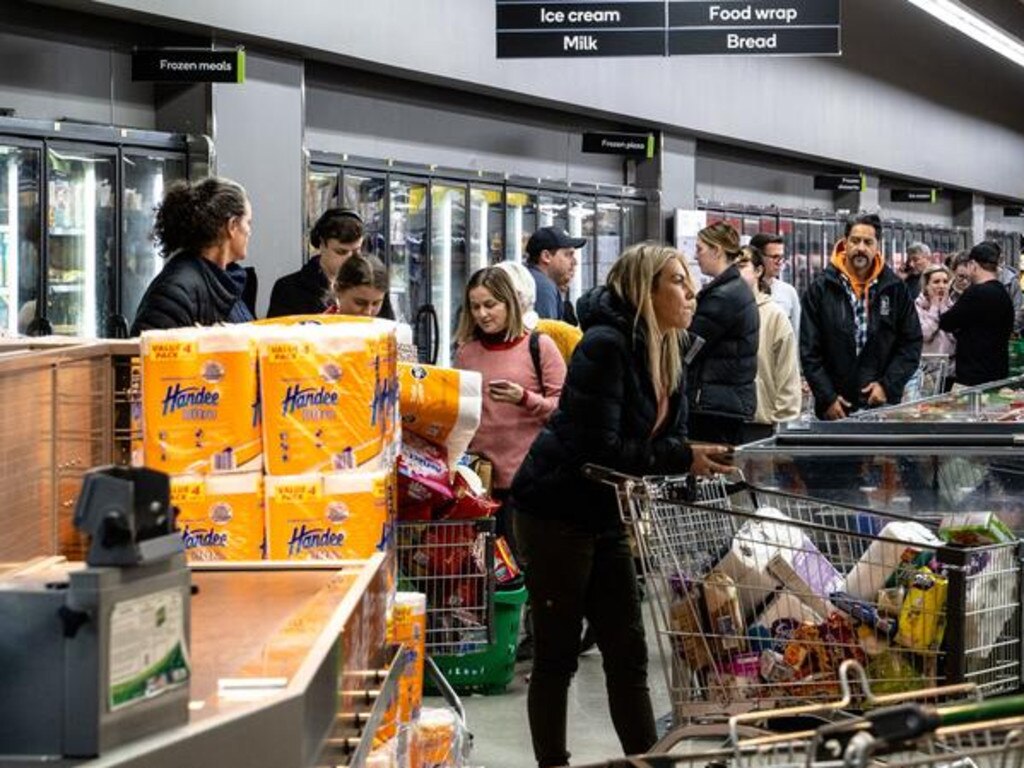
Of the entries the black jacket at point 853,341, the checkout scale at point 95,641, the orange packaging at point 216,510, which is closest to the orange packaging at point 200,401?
the orange packaging at point 216,510

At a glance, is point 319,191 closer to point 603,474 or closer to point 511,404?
point 511,404

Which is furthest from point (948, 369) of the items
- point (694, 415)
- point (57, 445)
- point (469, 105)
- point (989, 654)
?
point (57, 445)

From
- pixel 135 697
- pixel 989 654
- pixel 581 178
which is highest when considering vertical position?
pixel 581 178

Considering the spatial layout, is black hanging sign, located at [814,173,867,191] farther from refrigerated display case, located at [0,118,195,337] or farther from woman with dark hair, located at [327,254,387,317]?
woman with dark hair, located at [327,254,387,317]

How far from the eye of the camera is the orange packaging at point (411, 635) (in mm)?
3981

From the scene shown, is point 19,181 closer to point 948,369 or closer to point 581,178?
point 581,178

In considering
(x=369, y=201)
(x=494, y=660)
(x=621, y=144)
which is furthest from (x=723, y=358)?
(x=621, y=144)

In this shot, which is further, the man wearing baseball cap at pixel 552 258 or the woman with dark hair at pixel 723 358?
the man wearing baseball cap at pixel 552 258

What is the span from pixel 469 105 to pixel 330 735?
10.4 metres

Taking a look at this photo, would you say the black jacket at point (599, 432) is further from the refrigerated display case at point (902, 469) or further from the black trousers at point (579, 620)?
the refrigerated display case at point (902, 469)

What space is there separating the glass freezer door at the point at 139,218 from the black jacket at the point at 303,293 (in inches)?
52.5

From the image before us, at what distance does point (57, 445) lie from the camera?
3.30m

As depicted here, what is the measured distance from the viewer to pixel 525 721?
21.5ft

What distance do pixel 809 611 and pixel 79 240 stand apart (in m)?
4.88
